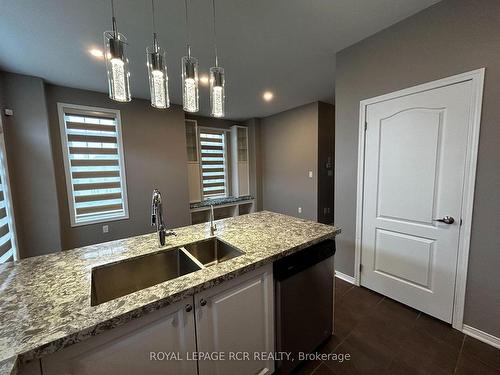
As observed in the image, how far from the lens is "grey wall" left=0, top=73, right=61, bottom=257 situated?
254cm

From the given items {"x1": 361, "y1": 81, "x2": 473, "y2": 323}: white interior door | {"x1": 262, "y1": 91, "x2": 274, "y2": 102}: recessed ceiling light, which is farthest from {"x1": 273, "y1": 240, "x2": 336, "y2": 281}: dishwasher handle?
{"x1": 262, "y1": 91, "x2": 274, "y2": 102}: recessed ceiling light

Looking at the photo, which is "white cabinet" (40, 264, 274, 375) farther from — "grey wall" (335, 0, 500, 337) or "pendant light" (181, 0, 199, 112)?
"grey wall" (335, 0, 500, 337)

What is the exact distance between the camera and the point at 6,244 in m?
2.33

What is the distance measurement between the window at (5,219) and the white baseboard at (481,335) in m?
4.50

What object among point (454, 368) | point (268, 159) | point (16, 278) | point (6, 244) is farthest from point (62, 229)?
point (454, 368)

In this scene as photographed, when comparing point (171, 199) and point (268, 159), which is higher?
point (268, 159)

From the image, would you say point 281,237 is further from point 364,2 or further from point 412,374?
point 364,2

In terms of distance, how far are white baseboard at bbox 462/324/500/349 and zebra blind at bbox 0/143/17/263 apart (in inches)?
177

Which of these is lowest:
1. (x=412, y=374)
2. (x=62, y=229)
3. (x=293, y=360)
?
(x=412, y=374)

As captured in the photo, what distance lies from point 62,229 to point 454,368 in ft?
15.1

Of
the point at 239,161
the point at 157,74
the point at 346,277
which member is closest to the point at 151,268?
the point at 157,74

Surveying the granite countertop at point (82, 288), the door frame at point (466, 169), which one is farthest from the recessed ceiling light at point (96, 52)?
the door frame at point (466, 169)

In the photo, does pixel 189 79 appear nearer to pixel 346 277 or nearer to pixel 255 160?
pixel 346 277

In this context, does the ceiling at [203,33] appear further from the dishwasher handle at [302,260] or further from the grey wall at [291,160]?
the dishwasher handle at [302,260]
